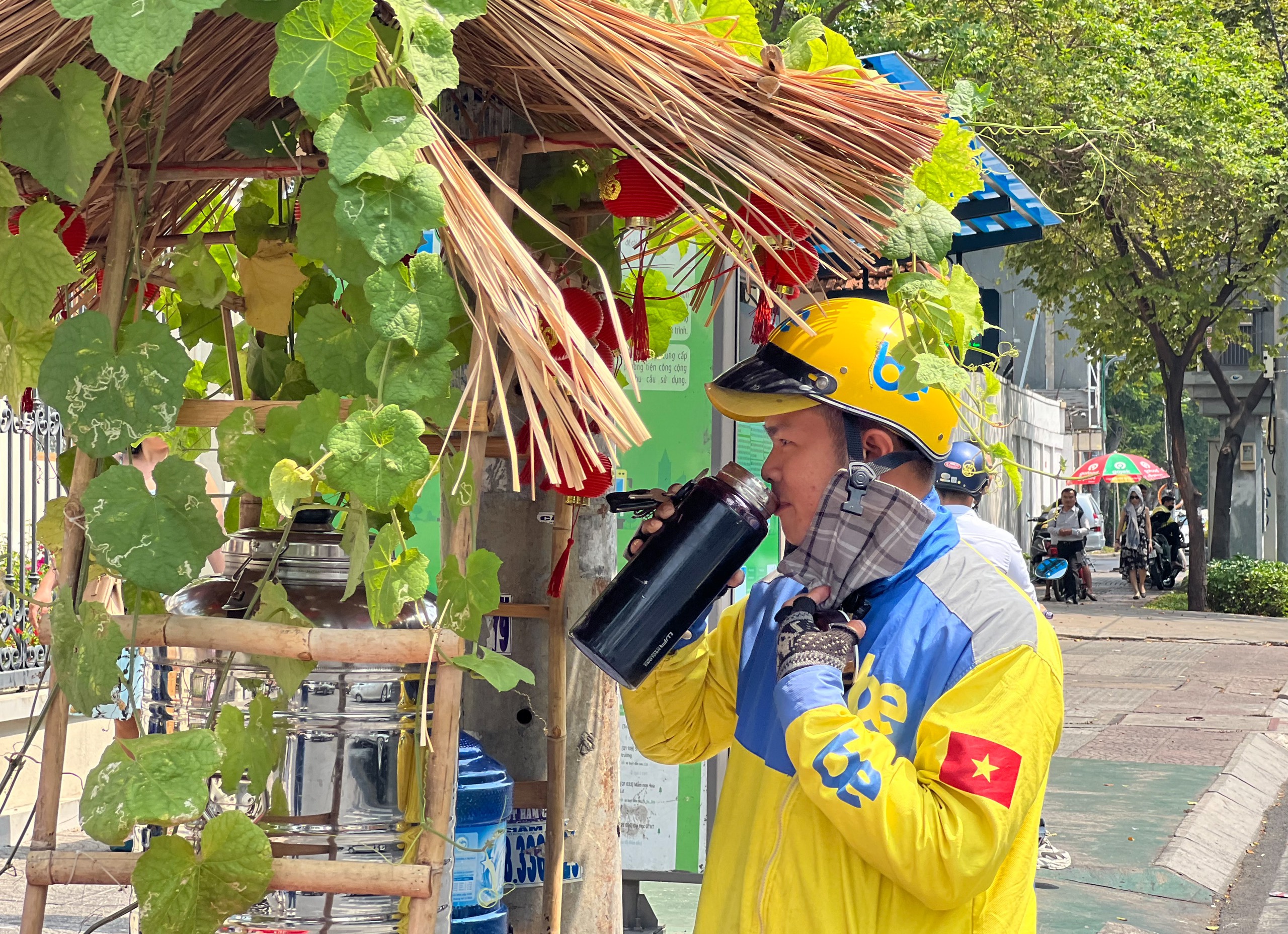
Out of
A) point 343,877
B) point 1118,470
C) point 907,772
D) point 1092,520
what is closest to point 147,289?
point 343,877

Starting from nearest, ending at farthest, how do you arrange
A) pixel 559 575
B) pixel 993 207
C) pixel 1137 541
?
1. pixel 559 575
2. pixel 993 207
3. pixel 1137 541

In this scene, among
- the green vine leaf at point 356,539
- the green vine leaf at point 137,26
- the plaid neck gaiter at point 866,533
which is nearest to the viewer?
the green vine leaf at point 137,26

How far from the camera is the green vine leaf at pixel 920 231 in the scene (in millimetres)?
2000

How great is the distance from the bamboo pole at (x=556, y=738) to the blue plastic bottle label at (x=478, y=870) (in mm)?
258

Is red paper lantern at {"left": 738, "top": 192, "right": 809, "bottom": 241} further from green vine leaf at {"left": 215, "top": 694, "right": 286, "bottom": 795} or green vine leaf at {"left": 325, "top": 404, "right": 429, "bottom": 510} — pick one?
green vine leaf at {"left": 215, "top": 694, "right": 286, "bottom": 795}

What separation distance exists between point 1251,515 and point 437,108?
2920 centimetres

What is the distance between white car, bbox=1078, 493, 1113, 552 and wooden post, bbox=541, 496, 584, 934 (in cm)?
2195

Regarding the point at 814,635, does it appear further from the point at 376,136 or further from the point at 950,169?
the point at 376,136

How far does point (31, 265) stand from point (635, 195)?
893 millimetres

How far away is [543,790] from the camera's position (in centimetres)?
321

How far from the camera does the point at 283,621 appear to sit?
1905 millimetres

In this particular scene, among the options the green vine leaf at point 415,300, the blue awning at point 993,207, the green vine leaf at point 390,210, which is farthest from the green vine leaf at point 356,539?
the blue awning at point 993,207

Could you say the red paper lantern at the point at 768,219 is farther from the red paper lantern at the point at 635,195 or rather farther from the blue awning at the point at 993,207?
the blue awning at the point at 993,207

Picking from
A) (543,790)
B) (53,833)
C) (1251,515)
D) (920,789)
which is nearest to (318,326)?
(53,833)
